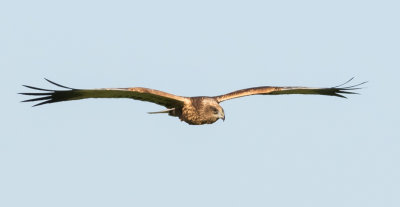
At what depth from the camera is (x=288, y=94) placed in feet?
56.7

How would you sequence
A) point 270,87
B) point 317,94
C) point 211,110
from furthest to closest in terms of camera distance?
point 317,94
point 270,87
point 211,110

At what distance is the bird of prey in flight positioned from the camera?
578 inches

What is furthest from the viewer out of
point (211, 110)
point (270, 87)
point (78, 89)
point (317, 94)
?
point (317, 94)

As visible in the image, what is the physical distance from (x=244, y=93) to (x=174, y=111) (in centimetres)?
134

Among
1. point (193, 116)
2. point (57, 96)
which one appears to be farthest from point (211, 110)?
point (57, 96)

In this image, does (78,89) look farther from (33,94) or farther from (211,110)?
(211,110)

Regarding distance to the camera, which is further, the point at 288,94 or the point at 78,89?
the point at 288,94

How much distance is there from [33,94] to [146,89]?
1.90m

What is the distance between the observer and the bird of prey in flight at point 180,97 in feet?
48.2

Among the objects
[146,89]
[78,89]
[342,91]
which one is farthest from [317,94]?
[78,89]

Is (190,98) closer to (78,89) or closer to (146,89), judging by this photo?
(146,89)

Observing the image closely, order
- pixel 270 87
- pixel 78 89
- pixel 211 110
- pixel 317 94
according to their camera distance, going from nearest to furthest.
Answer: pixel 78 89
pixel 211 110
pixel 270 87
pixel 317 94

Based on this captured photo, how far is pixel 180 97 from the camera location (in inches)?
613

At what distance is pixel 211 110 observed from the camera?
15.5 metres
